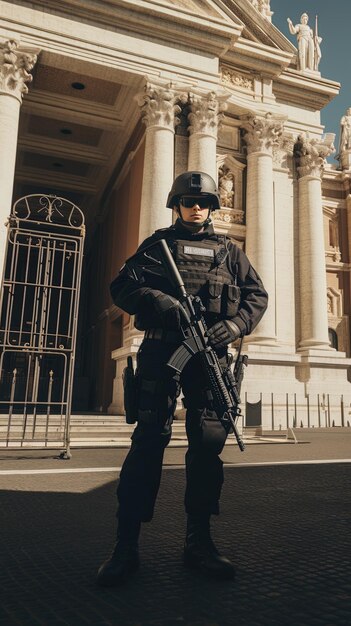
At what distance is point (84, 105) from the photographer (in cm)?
1877

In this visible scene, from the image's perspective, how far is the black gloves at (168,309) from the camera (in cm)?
295

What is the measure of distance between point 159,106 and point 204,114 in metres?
1.57

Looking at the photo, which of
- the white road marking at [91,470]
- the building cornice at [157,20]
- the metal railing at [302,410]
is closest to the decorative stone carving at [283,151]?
the building cornice at [157,20]

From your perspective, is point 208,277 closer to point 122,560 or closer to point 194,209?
point 194,209

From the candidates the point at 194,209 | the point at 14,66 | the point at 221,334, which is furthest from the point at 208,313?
the point at 14,66

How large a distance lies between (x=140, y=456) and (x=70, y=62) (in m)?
16.2

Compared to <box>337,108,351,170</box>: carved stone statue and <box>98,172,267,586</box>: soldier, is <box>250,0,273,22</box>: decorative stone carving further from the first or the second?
<box>98,172,267,586</box>: soldier

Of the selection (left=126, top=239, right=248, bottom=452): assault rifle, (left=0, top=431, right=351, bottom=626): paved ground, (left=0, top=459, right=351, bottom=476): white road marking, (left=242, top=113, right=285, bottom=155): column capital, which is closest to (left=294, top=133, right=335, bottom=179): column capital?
(left=242, top=113, right=285, bottom=155): column capital

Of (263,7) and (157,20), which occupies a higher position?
(263,7)

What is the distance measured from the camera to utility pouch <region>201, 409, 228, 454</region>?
9.69 ft

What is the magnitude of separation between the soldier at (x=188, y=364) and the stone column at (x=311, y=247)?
15.0 m

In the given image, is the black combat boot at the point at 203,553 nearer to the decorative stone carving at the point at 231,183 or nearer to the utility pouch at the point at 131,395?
the utility pouch at the point at 131,395

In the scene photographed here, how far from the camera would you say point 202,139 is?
16.9 metres

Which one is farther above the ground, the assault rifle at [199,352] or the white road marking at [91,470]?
the assault rifle at [199,352]
